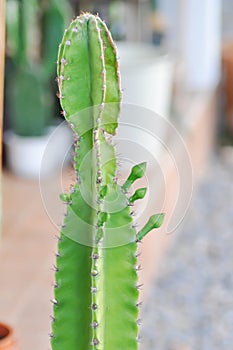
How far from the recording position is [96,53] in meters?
1.11

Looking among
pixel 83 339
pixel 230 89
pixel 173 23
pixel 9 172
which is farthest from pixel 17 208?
pixel 173 23

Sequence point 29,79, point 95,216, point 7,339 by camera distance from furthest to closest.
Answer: point 29,79 → point 7,339 → point 95,216

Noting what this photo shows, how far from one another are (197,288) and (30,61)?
1.07 metres

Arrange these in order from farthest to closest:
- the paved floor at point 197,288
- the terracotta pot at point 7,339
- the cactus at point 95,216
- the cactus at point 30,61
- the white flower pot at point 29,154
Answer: the white flower pot at point 29,154 < the cactus at point 30,61 < the paved floor at point 197,288 < the terracotta pot at point 7,339 < the cactus at point 95,216

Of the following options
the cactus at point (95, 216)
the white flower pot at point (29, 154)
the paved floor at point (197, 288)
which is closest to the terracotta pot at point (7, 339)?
the cactus at point (95, 216)

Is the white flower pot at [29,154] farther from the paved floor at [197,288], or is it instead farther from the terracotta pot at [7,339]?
the terracotta pot at [7,339]

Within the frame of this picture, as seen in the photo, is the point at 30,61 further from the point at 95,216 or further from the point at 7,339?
the point at 95,216

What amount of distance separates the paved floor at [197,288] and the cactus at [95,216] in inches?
58.2

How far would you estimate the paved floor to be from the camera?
273 cm

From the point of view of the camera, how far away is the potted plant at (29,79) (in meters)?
3.00

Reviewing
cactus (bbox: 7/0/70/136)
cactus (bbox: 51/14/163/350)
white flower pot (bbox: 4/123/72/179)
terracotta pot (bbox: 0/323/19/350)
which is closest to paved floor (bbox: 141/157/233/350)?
white flower pot (bbox: 4/123/72/179)

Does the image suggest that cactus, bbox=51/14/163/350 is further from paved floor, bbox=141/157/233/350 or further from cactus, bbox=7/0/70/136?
cactus, bbox=7/0/70/136

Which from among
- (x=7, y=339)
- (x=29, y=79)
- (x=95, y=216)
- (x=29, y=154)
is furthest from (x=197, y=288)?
(x=95, y=216)

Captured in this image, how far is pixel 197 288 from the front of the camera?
10.2ft
